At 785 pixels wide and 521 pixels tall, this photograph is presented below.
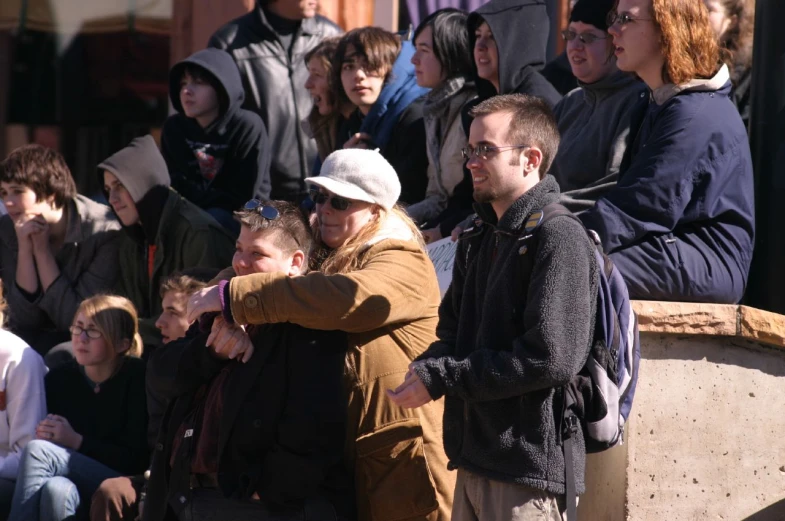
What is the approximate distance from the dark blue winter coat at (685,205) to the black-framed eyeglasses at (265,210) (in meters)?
1.03

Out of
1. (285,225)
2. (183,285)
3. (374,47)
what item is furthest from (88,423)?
(374,47)

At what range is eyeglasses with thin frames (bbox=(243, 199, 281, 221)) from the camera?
4.26 m

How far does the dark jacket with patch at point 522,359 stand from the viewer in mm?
3393

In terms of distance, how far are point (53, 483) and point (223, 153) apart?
2.26 meters

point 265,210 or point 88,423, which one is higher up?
point 265,210

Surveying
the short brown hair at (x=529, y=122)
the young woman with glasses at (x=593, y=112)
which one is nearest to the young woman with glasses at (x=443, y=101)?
the young woman with glasses at (x=593, y=112)

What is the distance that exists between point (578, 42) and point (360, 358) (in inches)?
65.7

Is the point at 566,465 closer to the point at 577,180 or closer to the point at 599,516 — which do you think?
the point at 599,516

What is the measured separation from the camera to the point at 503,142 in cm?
367

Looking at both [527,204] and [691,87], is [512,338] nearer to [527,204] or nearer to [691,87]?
[527,204]

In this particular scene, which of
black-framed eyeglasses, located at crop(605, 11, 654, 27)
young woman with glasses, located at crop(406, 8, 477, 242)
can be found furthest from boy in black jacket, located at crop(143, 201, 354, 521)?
young woman with glasses, located at crop(406, 8, 477, 242)

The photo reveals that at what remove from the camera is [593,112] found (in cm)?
498

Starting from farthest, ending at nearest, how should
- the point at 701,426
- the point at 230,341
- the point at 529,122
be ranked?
the point at 701,426 → the point at 230,341 → the point at 529,122

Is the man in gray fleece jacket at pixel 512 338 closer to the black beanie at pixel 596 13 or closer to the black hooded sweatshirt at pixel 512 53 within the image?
the black beanie at pixel 596 13
